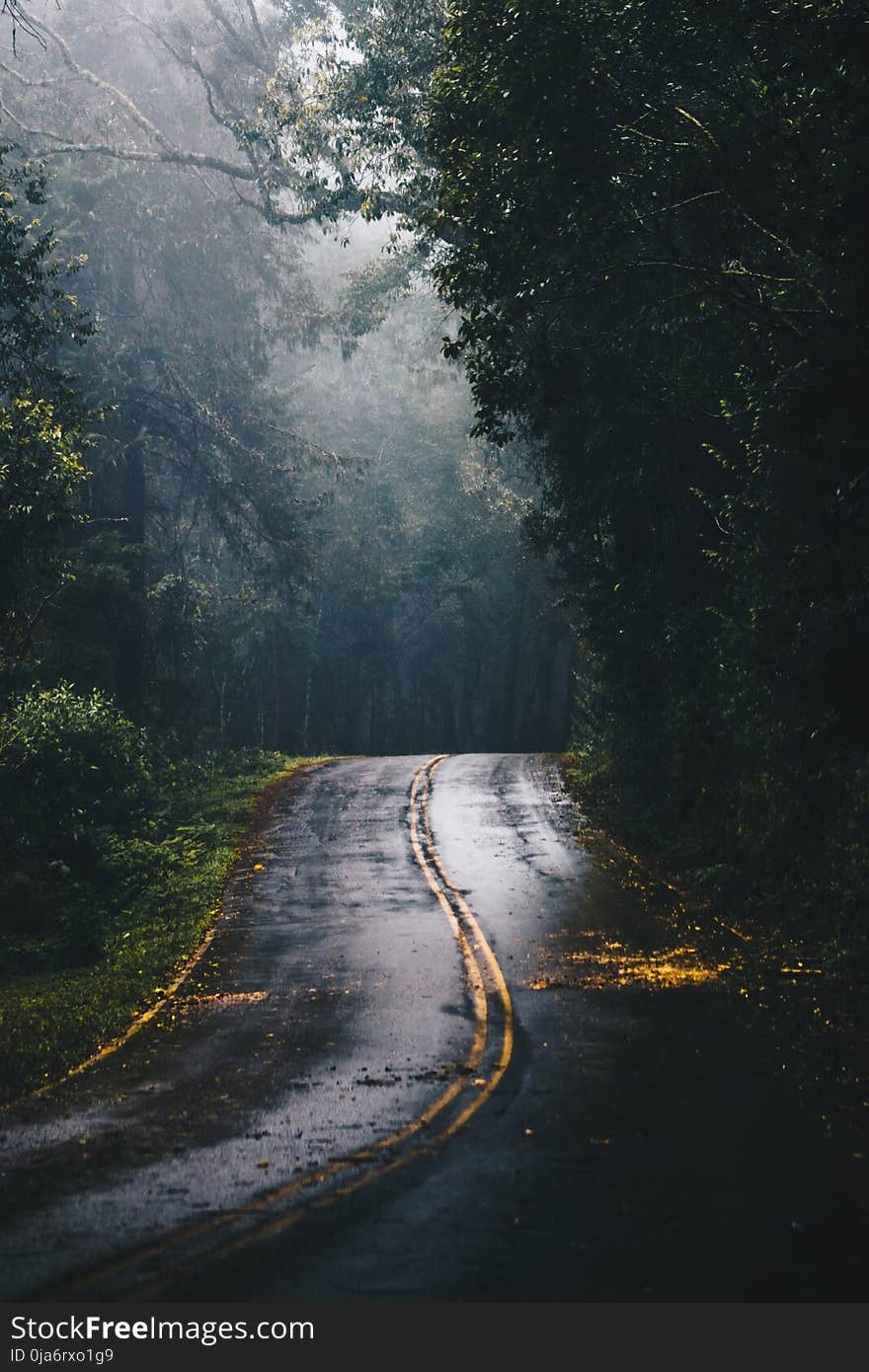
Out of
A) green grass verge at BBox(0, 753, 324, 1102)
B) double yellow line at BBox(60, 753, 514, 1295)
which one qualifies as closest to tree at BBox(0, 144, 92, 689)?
green grass verge at BBox(0, 753, 324, 1102)

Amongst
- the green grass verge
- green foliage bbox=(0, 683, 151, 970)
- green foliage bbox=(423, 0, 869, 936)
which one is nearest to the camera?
the green grass verge

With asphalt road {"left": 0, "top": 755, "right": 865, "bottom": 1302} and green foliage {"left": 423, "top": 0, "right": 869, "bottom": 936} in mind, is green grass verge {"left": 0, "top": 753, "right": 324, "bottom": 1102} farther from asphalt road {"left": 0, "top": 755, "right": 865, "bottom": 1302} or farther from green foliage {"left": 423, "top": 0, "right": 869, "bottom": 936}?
green foliage {"left": 423, "top": 0, "right": 869, "bottom": 936}

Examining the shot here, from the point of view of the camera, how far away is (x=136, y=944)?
15.8m

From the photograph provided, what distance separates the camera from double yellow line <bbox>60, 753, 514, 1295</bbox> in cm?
634

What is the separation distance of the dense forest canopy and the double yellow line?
3.96 m

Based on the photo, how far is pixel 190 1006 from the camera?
12336 mm

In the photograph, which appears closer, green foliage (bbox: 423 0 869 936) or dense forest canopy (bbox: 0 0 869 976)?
green foliage (bbox: 423 0 869 936)

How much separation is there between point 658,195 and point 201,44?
95.7 ft

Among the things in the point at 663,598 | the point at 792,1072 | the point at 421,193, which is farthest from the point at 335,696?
the point at 792,1072

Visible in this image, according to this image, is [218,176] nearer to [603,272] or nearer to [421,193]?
[421,193]

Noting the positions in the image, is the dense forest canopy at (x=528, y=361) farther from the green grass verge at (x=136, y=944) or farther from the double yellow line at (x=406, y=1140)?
the green grass verge at (x=136, y=944)

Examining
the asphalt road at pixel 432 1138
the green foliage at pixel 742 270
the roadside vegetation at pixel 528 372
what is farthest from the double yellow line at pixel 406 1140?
the green foliage at pixel 742 270

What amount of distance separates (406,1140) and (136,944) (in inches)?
331

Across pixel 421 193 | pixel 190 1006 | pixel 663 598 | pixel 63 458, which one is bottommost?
pixel 190 1006
